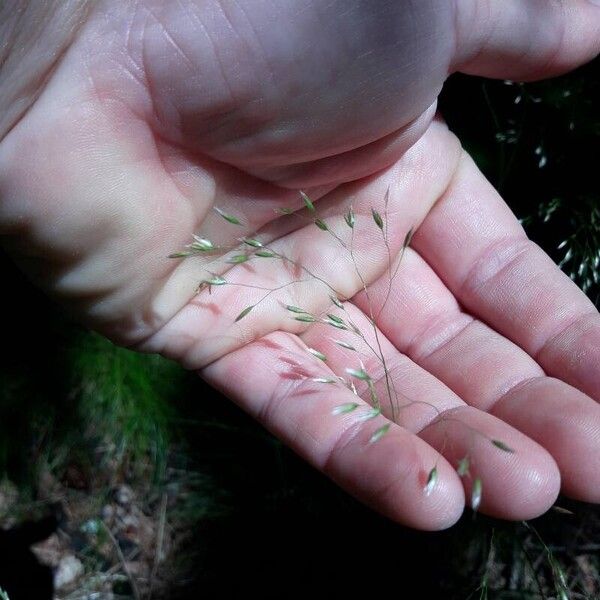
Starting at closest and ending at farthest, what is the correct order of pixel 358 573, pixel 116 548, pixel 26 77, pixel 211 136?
pixel 26 77, pixel 211 136, pixel 358 573, pixel 116 548

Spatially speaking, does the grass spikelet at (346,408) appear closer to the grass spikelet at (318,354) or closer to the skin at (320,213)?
the skin at (320,213)

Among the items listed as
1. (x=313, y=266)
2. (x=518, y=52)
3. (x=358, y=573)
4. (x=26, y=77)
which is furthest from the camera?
(x=358, y=573)

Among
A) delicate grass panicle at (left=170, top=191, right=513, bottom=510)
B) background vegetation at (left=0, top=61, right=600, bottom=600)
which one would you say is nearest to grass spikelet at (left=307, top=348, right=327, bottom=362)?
delicate grass panicle at (left=170, top=191, right=513, bottom=510)

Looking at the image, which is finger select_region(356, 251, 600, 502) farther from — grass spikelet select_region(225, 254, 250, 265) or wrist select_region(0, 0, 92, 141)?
wrist select_region(0, 0, 92, 141)

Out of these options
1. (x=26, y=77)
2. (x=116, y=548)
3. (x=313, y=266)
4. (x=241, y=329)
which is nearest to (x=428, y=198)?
(x=313, y=266)

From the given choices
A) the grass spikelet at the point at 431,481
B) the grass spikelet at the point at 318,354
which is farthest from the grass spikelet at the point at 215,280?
the grass spikelet at the point at 431,481

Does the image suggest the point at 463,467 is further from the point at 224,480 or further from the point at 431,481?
the point at 224,480

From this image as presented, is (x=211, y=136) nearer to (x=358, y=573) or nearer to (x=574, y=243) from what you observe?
(x=574, y=243)
